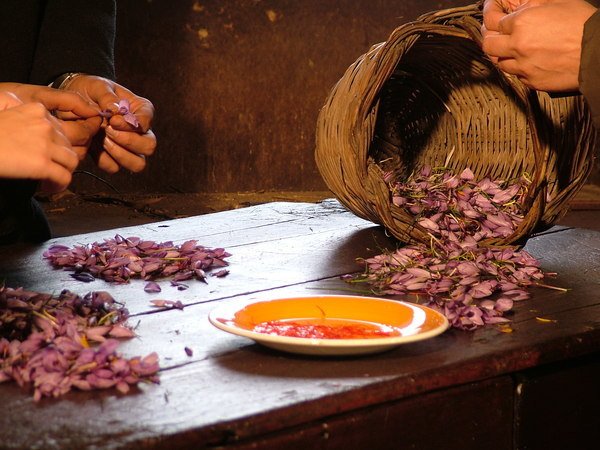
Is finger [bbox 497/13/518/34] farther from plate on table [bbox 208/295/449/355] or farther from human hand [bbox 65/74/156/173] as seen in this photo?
human hand [bbox 65/74/156/173]

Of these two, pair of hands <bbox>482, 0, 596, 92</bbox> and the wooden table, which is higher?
pair of hands <bbox>482, 0, 596, 92</bbox>

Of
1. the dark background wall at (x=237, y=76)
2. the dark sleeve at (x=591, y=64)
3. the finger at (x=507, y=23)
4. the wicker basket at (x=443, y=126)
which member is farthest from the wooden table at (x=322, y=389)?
the dark background wall at (x=237, y=76)

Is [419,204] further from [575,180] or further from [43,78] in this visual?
[43,78]

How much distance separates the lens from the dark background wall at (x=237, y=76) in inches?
186

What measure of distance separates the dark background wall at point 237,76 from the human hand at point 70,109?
298 centimetres

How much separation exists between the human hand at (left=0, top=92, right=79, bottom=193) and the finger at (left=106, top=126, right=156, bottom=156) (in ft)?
1.82

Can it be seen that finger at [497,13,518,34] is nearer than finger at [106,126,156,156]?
Yes

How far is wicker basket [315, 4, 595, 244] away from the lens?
1.89 m

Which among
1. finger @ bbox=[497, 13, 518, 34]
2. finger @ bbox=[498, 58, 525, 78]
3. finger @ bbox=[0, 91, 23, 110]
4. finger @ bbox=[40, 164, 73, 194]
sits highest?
finger @ bbox=[497, 13, 518, 34]

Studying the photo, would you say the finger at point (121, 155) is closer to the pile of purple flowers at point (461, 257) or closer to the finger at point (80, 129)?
the finger at point (80, 129)

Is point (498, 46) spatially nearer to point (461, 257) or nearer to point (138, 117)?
point (461, 257)

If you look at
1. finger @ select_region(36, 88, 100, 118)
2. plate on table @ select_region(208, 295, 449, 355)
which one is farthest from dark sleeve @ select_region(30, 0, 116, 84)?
plate on table @ select_region(208, 295, 449, 355)

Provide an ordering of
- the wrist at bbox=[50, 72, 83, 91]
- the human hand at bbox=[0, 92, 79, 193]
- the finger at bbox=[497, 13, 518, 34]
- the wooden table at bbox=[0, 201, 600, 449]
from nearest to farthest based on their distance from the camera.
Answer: the wooden table at bbox=[0, 201, 600, 449] < the human hand at bbox=[0, 92, 79, 193] < the finger at bbox=[497, 13, 518, 34] < the wrist at bbox=[50, 72, 83, 91]

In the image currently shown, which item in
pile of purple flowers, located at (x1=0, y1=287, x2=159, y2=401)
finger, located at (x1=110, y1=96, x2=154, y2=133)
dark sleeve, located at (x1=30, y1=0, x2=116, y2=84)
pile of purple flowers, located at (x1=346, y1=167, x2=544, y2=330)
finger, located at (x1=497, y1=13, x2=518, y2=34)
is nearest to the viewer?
pile of purple flowers, located at (x1=0, y1=287, x2=159, y2=401)
